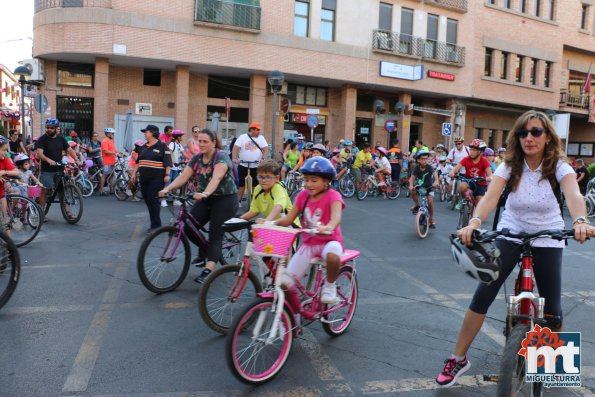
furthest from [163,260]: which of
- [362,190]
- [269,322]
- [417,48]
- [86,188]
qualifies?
[417,48]

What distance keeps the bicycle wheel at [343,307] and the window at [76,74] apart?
23.1 metres

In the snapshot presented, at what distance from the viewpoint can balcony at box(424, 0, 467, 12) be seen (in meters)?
30.5

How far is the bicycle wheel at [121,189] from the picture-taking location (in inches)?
554

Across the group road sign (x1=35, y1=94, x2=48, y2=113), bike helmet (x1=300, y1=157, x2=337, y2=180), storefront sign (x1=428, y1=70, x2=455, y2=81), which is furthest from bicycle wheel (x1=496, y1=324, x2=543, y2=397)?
storefront sign (x1=428, y1=70, x2=455, y2=81)

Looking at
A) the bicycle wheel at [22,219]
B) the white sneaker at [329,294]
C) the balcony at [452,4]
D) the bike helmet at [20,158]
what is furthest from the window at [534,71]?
the white sneaker at [329,294]

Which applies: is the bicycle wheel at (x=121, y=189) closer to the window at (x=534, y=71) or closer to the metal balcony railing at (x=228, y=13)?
the metal balcony railing at (x=228, y=13)

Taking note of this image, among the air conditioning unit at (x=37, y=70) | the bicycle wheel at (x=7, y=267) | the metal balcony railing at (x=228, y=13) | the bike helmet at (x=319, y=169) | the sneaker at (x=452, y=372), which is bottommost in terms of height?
the sneaker at (x=452, y=372)

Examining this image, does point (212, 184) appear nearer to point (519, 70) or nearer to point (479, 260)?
point (479, 260)

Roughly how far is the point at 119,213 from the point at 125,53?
43.1 feet

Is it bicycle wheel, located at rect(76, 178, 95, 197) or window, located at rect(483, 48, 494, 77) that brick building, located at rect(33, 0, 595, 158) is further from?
bicycle wheel, located at rect(76, 178, 95, 197)

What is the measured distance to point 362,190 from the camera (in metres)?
17.2

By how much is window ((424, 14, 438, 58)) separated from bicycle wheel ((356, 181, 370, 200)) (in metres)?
15.9

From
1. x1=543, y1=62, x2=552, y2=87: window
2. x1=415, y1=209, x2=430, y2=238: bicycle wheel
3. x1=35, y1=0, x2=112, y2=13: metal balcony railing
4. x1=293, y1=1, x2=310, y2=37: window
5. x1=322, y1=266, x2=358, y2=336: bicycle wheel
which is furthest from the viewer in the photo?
x1=543, y1=62, x2=552, y2=87: window

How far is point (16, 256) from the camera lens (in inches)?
195
